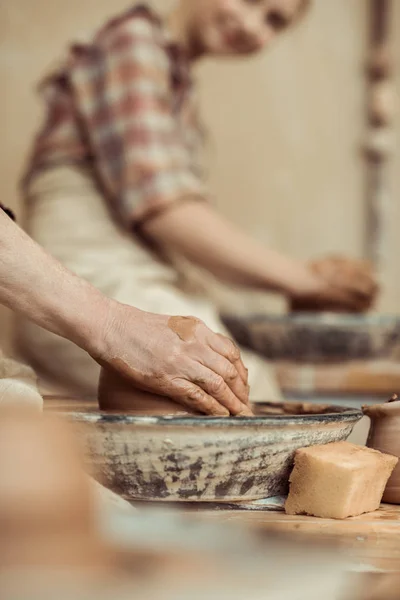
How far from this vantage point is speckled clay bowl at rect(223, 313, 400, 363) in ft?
5.56

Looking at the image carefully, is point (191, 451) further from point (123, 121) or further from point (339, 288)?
point (339, 288)

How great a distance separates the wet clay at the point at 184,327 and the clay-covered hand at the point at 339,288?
1.16 m

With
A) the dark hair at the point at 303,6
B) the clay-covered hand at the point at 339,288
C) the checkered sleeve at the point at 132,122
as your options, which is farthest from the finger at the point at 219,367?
the dark hair at the point at 303,6

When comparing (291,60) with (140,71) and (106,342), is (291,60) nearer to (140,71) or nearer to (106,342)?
(140,71)

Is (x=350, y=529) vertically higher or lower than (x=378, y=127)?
lower

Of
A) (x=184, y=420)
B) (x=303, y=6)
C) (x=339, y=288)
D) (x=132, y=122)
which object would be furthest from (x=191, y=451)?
(x=303, y=6)

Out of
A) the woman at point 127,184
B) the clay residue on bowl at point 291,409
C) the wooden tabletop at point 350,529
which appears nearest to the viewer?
the wooden tabletop at point 350,529

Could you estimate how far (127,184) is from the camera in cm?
150

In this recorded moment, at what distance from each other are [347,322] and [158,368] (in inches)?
41.2

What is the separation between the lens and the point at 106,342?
708mm

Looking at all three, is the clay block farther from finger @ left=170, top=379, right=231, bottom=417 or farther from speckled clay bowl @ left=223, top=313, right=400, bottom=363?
speckled clay bowl @ left=223, top=313, right=400, bottom=363

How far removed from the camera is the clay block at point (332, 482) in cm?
65

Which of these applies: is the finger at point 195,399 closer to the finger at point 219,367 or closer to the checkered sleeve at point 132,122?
the finger at point 219,367

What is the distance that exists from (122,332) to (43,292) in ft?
0.25
